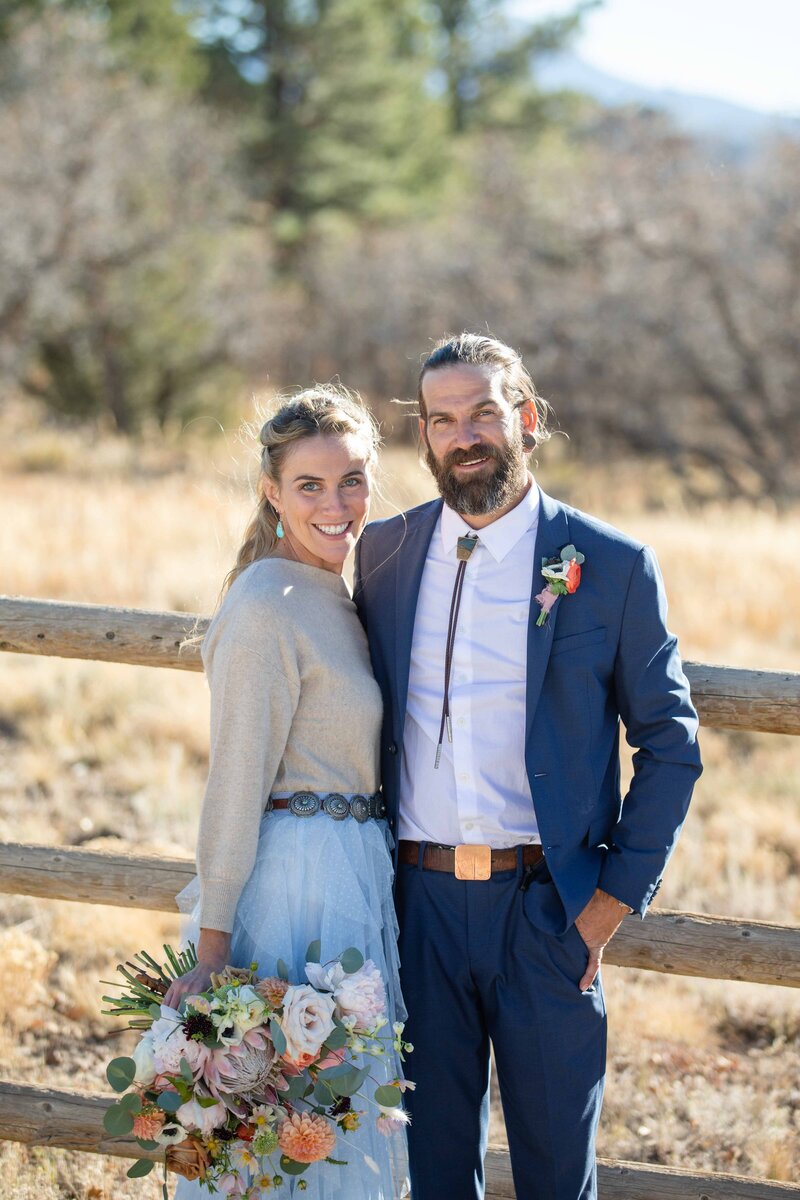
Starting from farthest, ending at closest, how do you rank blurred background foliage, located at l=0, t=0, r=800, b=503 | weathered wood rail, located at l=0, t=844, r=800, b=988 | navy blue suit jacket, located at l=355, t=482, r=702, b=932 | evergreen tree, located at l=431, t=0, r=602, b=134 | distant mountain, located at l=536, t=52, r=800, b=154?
evergreen tree, located at l=431, t=0, r=602, b=134 < blurred background foliage, located at l=0, t=0, r=800, b=503 < distant mountain, located at l=536, t=52, r=800, b=154 < weathered wood rail, located at l=0, t=844, r=800, b=988 < navy blue suit jacket, located at l=355, t=482, r=702, b=932

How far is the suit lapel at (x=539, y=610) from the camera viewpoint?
8.75 feet

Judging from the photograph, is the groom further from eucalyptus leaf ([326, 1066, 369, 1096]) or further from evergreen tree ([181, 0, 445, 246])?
evergreen tree ([181, 0, 445, 246])

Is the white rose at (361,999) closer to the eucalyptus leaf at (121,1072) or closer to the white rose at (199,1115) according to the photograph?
the white rose at (199,1115)

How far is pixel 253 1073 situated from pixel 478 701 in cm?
93

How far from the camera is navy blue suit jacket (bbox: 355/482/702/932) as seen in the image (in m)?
2.62

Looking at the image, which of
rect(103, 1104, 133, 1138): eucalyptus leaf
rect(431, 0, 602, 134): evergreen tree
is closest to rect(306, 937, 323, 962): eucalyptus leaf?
rect(103, 1104, 133, 1138): eucalyptus leaf

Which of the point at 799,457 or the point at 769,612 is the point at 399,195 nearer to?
the point at 799,457

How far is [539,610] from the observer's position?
2.71 m

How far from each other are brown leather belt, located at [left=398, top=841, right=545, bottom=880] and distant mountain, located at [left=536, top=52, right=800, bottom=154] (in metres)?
17.5

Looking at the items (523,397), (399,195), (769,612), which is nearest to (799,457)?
(769,612)

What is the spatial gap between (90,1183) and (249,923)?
54.5 inches

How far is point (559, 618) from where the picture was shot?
Result: 107 inches

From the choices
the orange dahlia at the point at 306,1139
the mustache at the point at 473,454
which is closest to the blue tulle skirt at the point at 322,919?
the orange dahlia at the point at 306,1139

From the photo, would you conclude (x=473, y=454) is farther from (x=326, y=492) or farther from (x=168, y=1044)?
(x=168, y=1044)
